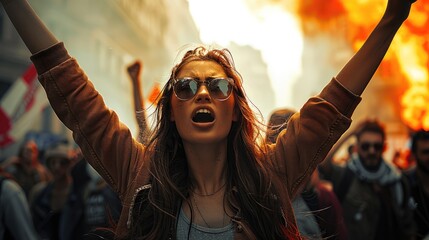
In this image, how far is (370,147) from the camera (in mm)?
6121

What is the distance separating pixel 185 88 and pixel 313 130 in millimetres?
460

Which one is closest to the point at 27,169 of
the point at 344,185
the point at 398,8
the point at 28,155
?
the point at 28,155

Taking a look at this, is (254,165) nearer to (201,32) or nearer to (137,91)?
(137,91)

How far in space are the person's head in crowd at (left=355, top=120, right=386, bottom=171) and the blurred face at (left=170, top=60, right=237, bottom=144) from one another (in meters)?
3.52

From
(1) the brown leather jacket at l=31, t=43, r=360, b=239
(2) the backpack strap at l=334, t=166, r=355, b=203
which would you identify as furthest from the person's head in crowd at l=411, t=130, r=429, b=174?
(1) the brown leather jacket at l=31, t=43, r=360, b=239

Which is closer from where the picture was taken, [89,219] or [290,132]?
[290,132]

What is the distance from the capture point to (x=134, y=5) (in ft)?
32.8

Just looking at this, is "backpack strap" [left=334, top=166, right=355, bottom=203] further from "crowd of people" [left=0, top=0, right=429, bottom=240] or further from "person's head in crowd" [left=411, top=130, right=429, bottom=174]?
"crowd of people" [left=0, top=0, right=429, bottom=240]

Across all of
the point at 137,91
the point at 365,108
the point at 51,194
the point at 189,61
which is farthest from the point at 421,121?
the point at 365,108

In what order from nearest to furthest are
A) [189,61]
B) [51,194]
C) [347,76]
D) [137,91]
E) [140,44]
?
1. [347,76]
2. [189,61]
3. [137,91]
4. [51,194]
5. [140,44]

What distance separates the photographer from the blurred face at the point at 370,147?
6066 mm

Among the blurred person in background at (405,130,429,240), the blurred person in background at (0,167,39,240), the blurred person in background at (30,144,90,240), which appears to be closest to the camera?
the blurred person in background at (0,167,39,240)

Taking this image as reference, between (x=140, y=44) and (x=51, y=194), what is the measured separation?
7428 mm

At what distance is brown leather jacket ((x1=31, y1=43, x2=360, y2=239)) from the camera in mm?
2588
